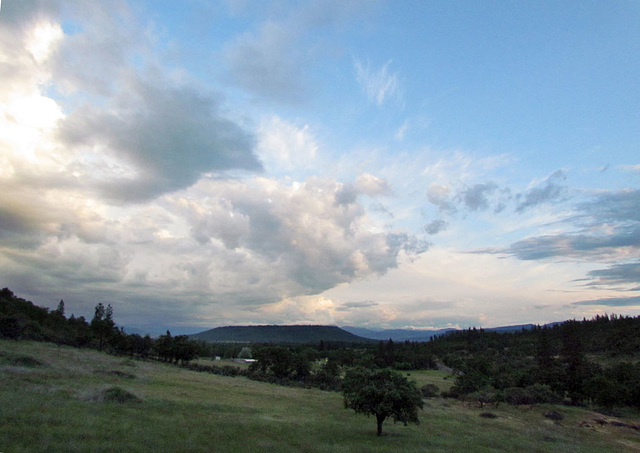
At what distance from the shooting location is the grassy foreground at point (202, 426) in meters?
22.4

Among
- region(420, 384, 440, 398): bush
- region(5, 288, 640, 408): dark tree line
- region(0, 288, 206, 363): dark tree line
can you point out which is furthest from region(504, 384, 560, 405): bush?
region(0, 288, 206, 363): dark tree line

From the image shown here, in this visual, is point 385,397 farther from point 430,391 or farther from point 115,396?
point 430,391

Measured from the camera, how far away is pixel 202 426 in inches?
1144

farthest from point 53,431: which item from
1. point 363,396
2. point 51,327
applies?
point 51,327

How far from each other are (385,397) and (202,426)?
16600 millimetres

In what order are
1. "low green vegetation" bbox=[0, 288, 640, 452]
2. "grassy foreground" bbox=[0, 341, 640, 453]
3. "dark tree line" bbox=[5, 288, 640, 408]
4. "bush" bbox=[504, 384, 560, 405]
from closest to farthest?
"grassy foreground" bbox=[0, 341, 640, 453] < "low green vegetation" bbox=[0, 288, 640, 452] < "bush" bbox=[504, 384, 560, 405] < "dark tree line" bbox=[5, 288, 640, 408]

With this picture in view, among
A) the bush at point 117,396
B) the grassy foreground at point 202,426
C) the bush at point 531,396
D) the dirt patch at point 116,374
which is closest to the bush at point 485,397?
the bush at point 531,396

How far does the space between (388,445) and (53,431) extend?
2550 cm

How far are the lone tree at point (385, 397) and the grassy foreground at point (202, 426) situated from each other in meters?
2.30

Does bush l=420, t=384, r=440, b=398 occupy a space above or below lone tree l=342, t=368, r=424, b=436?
below

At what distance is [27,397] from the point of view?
95.5 ft

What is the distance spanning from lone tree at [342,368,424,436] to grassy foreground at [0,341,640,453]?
7.55 feet

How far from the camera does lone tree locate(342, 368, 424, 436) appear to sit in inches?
1383

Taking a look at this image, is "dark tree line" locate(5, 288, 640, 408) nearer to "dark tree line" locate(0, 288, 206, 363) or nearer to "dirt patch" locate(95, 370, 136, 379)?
"dark tree line" locate(0, 288, 206, 363)
